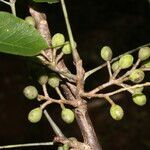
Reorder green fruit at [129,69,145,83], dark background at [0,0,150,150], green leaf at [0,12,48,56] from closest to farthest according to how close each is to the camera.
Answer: green leaf at [0,12,48,56] → green fruit at [129,69,145,83] → dark background at [0,0,150,150]

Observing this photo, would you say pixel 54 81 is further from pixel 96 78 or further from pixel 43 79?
pixel 96 78

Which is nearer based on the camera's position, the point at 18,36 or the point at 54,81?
the point at 18,36

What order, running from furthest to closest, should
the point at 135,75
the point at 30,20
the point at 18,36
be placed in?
the point at 30,20 < the point at 135,75 < the point at 18,36

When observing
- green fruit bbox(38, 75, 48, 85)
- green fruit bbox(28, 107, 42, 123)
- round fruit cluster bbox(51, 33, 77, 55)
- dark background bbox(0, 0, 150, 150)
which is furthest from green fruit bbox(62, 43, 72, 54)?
dark background bbox(0, 0, 150, 150)

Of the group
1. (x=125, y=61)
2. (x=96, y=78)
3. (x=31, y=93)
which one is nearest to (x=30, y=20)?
(x=31, y=93)

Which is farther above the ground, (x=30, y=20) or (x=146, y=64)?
(x=30, y=20)

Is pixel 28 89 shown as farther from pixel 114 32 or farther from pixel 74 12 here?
pixel 74 12

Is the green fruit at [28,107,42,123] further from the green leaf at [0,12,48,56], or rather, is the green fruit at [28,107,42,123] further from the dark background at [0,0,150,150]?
the dark background at [0,0,150,150]
